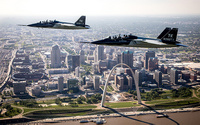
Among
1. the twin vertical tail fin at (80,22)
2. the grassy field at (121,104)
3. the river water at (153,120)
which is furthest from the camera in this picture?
the grassy field at (121,104)

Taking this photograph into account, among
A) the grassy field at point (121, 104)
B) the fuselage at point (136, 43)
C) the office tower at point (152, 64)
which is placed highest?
the fuselage at point (136, 43)

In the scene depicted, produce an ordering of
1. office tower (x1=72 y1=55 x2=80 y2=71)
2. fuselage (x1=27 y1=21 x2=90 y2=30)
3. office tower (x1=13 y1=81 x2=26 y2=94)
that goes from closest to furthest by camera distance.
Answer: fuselage (x1=27 y1=21 x2=90 y2=30) < office tower (x1=13 y1=81 x2=26 y2=94) < office tower (x1=72 y1=55 x2=80 y2=71)

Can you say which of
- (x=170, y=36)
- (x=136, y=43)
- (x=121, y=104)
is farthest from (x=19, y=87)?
(x=170, y=36)

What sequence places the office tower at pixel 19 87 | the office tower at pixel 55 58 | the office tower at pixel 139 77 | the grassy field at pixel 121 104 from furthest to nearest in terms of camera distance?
1. the office tower at pixel 55 58
2. the office tower at pixel 139 77
3. the office tower at pixel 19 87
4. the grassy field at pixel 121 104

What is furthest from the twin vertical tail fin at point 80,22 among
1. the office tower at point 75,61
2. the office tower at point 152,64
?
the office tower at point 152,64

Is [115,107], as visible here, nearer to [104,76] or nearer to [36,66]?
[104,76]

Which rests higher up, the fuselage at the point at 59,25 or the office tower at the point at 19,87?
the fuselage at the point at 59,25

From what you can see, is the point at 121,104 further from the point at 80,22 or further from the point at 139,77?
the point at 80,22

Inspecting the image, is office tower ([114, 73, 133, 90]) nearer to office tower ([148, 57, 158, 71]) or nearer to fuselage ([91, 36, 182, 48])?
office tower ([148, 57, 158, 71])

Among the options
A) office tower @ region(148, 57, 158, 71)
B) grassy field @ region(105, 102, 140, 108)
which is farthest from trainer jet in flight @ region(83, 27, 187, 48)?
office tower @ region(148, 57, 158, 71)

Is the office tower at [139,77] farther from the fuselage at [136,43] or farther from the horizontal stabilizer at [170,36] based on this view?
the fuselage at [136,43]

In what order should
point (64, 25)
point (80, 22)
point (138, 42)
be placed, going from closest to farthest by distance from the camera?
Result: point (138, 42) → point (64, 25) → point (80, 22)
